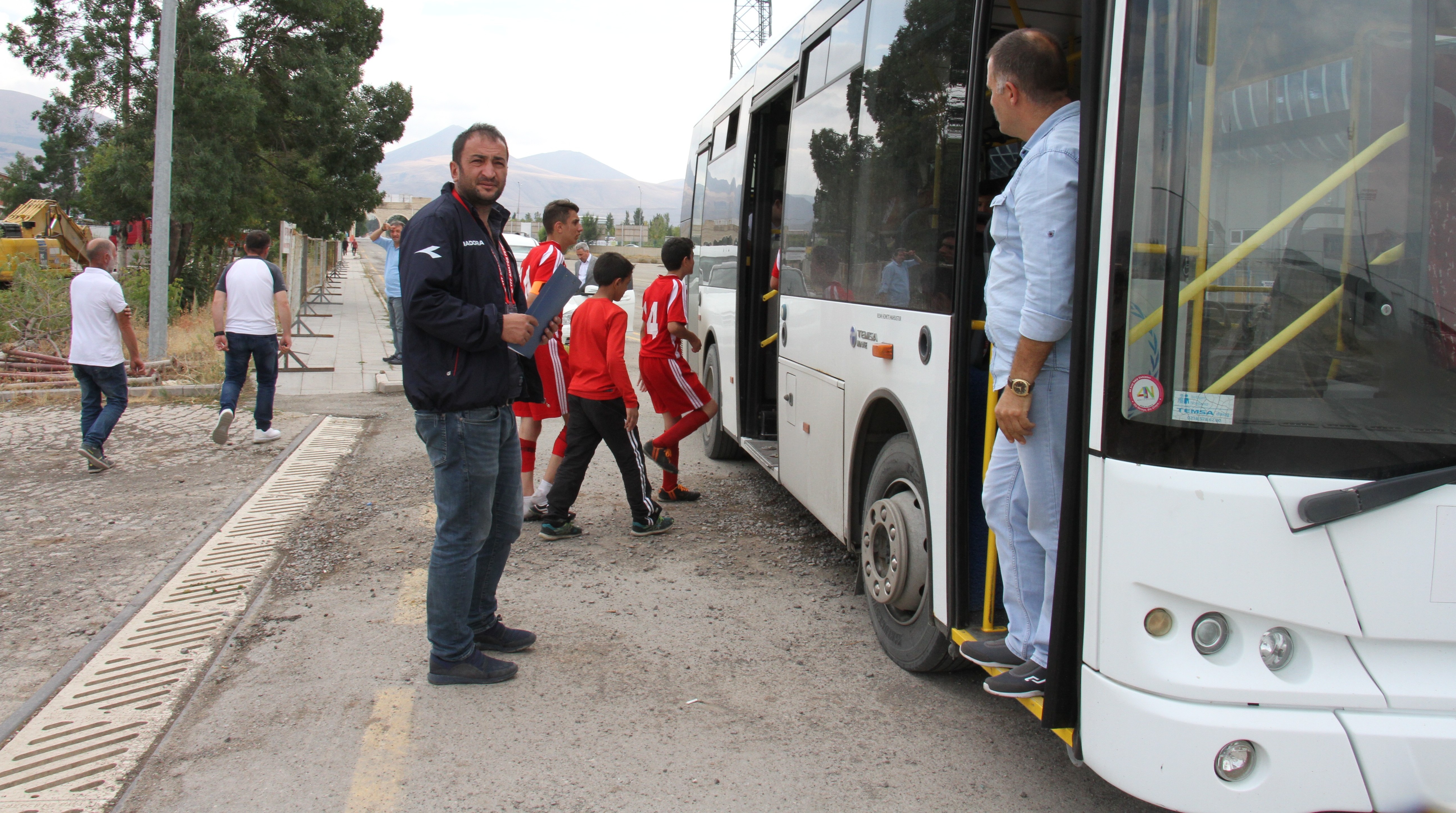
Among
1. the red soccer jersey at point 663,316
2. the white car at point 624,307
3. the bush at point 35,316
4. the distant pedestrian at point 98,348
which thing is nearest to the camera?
the red soccer jersey at point 663,316

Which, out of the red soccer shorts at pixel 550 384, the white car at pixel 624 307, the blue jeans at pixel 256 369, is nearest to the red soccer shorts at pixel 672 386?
the red soccer shorts at pixel 550 384

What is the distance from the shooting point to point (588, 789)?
309cm

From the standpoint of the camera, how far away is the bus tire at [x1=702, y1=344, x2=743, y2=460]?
7816mm

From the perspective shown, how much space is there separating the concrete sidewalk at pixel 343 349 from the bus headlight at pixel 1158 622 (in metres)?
9.73

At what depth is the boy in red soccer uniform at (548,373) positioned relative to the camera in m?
5.75

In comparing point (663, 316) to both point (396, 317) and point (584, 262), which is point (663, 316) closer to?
point (396, 317)

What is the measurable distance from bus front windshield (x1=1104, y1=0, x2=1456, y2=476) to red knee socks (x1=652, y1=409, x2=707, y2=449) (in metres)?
4.46

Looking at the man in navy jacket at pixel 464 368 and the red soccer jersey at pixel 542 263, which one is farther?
the red soccer jersey at pixel 542 263

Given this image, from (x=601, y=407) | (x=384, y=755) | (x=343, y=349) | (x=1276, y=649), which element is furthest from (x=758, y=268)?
(x=343, y=349)

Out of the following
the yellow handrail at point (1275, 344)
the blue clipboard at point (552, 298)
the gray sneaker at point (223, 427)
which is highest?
the blue clipboard at point (552, 298)

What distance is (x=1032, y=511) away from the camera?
287 centimetres

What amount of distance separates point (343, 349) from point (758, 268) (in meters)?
11.3

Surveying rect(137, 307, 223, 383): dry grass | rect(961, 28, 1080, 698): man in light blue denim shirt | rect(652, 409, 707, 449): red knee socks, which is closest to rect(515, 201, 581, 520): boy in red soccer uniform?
rect(652, 409, 707, 449): red knee socks

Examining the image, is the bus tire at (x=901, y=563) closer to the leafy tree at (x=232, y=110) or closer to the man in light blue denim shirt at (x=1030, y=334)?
the man in light blue denim shirt at (x=1030, y=334)
